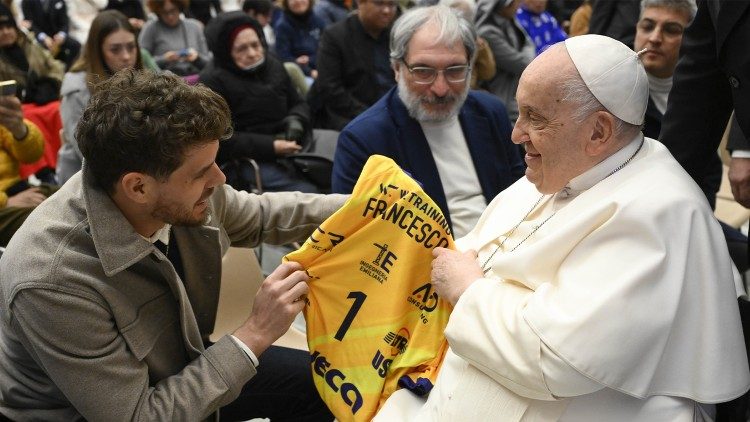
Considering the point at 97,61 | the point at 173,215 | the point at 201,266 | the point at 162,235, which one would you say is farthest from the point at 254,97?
the point at 173,215

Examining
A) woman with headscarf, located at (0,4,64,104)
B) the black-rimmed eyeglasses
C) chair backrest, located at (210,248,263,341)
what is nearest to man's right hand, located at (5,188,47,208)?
chair backrest, located at (210,248,263,341)

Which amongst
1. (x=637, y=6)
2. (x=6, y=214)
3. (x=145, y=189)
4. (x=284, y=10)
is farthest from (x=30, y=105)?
(x=145, y=189)

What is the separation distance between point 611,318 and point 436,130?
161 centimetres

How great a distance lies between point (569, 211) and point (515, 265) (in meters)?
0.20

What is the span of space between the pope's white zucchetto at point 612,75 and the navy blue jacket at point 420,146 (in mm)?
1201

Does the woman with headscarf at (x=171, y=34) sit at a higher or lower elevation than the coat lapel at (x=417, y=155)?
lower

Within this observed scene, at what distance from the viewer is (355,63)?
545cm

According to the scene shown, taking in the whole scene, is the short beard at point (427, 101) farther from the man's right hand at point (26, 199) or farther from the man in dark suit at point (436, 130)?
the man's right hand at point (26, 199)

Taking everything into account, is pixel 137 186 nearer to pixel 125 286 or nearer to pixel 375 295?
pixel 125 286

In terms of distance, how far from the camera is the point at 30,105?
→ 6746 millimetres

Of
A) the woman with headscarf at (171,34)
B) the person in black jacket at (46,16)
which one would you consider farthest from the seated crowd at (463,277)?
the person in black jacket at (46,16)

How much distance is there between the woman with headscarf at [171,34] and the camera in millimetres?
7480

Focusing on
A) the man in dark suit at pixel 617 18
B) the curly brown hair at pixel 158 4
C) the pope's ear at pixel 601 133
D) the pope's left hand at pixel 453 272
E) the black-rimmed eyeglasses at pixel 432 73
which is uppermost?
the pope's ear at pixel 601 133

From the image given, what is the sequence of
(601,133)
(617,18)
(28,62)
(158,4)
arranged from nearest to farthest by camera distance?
(601,133) → (617,18) → (28,62) → (158,4)
